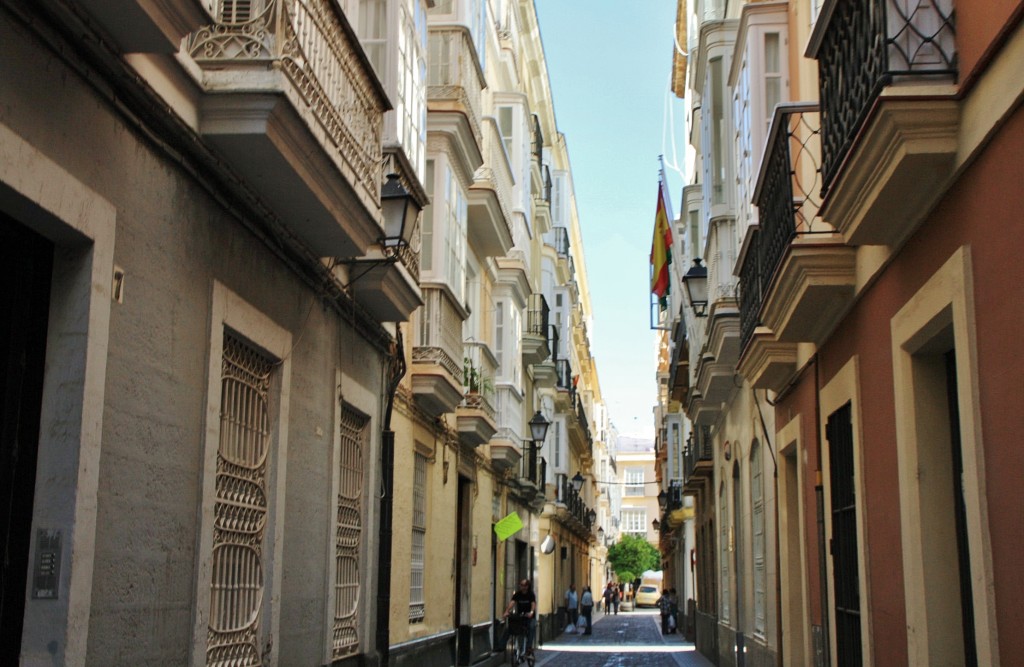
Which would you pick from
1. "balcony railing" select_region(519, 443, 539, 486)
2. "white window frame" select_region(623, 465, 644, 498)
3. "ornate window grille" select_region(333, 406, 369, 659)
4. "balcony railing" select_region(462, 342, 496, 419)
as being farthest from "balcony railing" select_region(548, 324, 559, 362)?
"white window frame" select_region(623, 465, 644, 498)

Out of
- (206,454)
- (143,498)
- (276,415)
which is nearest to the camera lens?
(143,498)

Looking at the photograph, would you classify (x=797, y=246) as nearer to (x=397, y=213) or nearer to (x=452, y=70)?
(x=397, y=213)

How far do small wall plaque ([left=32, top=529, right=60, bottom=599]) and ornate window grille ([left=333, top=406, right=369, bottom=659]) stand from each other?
547 cm

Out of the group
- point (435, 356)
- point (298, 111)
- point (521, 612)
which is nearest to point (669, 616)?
point (521, 612)

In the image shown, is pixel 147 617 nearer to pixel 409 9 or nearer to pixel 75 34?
pixel 75 34

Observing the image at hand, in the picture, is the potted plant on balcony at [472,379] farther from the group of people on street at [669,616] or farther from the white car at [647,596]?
the white car at [647,596]

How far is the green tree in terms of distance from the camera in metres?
90.0

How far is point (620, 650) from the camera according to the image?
2917 centimetres

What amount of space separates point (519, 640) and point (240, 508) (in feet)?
45.6

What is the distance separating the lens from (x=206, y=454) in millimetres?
7590

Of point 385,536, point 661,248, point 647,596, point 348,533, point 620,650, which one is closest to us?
point 348,533

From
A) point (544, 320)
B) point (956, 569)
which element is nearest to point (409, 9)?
point (956, 569)

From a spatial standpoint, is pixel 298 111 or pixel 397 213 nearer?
pixel 298 111

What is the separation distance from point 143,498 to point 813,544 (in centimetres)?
640
